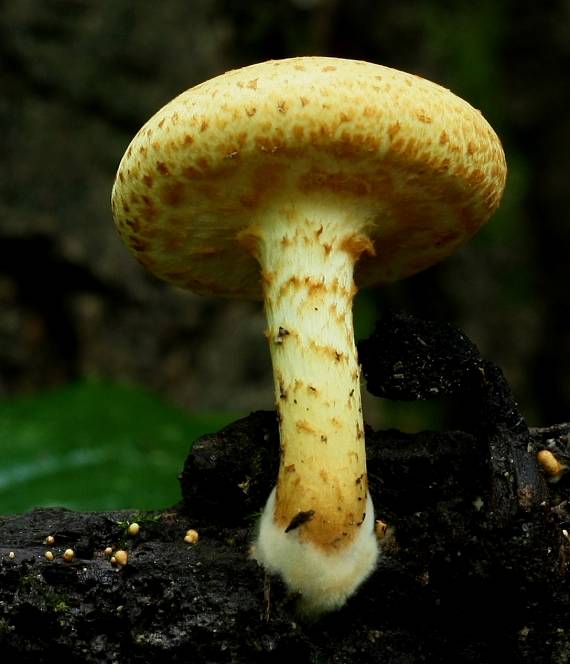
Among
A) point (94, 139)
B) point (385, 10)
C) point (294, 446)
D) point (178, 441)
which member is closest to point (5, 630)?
point (294, 446)

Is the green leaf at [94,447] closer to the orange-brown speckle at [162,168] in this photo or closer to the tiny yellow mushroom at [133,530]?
the tiny yellow mushroom at [133,530]

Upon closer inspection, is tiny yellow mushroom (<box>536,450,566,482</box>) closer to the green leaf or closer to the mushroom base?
the mushroom base

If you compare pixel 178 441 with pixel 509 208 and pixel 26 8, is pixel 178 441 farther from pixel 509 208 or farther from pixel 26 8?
pixel 509 208

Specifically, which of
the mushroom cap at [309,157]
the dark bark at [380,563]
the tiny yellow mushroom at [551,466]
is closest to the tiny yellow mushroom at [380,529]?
the dark bark at [380,563]

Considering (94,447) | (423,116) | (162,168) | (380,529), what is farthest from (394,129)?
(94,447)

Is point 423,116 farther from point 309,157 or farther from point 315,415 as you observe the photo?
point 315,415

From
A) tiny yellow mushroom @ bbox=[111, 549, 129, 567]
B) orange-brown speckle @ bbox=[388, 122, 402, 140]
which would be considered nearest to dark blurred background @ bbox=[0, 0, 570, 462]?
tiny yellow mushroom @ bbox=[111, 549, 129, 567]
